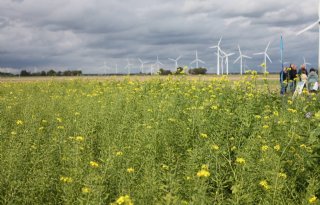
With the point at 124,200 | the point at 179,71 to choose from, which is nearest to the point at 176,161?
the point at 124,200

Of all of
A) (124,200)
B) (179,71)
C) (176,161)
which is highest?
(179,71)

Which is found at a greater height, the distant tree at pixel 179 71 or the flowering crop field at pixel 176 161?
the distant tree at pixel 179 71

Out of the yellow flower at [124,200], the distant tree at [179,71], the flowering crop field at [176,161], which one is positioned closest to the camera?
the yellow flower at [124,200]

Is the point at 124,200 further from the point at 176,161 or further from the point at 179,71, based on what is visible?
the point at 179,71

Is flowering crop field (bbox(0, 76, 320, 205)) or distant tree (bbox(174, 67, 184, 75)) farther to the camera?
distant tree (bbox(174, 67, 184, 75))

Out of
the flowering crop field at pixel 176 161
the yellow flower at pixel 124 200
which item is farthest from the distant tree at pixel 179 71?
the yellow flower at pixel 124 200

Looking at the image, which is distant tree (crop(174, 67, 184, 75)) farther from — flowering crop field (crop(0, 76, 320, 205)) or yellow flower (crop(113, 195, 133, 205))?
yellow flower (crop(113, 195, 133, 205))

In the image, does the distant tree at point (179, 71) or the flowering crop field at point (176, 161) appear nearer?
the flowering crop field at point (176, 161)

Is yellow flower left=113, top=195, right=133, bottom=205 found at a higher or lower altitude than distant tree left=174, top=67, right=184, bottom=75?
lower

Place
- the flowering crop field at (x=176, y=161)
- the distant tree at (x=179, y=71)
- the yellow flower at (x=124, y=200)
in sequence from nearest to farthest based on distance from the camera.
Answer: the yellow flower at (x=124, y=200) → the flowering crop field at (x=176, y=161) → the distant tree at (x=179, y=71)

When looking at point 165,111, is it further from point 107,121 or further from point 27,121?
point 27,121

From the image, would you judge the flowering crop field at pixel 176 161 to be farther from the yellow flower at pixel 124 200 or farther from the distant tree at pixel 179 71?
the distant tree at pixel 179 71

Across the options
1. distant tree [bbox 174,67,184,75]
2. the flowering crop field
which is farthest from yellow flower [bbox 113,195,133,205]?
distant tree [bbox 174,67,184,75]

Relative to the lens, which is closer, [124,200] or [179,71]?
[124,200]
